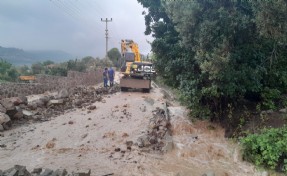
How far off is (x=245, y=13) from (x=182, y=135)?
4.69 metres

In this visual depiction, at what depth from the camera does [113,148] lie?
30.3 feet

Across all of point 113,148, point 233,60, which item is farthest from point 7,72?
point 233,60

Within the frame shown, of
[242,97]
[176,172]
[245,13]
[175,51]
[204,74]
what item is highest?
[245,13]

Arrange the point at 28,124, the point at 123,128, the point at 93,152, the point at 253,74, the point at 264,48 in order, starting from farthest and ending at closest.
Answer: the point at 28,124 < the point at 123,128 < the point at 264,48 < the point at 253,74 < the point at 93,152

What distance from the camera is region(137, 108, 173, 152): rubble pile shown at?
9327 millimetres

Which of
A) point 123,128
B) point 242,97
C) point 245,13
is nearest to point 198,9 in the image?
point 245,13

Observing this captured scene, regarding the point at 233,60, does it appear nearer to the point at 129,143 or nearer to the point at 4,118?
A: the point at 129,143

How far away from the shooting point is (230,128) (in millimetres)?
10680

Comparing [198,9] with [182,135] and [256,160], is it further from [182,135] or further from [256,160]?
[256,160]

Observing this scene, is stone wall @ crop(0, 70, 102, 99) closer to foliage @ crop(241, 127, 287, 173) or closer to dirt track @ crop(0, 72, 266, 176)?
dirt track @ crop(0, 72, 266, 176)

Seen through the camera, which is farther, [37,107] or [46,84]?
[46,84]

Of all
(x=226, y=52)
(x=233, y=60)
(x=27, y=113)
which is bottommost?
(x=27, y=113)

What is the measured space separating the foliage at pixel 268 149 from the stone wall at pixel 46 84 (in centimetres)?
1285

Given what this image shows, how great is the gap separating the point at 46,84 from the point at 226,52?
16.4 m
